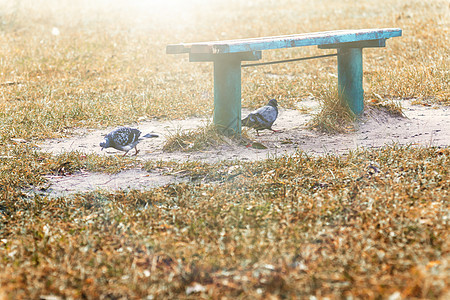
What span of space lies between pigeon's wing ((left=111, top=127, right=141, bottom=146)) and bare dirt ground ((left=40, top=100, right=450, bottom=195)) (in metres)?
0.19

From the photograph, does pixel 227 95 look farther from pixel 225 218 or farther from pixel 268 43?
pixel 225 218

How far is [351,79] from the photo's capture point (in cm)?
618

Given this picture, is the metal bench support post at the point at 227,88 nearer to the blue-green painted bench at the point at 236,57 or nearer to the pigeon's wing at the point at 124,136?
the blue-green painted bench at the point at 236,57

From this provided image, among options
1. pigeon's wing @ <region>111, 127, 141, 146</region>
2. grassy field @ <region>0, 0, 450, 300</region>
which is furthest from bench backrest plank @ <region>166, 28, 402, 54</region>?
pigeon's wing @ <region>111, 127, 141, 146</region>

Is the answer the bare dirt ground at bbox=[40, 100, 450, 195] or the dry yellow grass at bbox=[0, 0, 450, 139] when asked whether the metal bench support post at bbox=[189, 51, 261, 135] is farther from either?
the dry yellow grass at bbox=[0, 0, 450, 139]

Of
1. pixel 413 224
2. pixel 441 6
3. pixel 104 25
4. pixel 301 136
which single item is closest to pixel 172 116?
pixel 301 136

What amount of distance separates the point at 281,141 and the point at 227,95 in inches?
30.4

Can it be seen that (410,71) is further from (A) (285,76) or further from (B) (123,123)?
(B) (123,123)

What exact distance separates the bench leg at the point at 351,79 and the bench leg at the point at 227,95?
1.48 meters

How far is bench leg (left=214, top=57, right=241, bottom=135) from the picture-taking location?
5250 mm

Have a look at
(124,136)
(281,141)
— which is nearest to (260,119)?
(281,141)

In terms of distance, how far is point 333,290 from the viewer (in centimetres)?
228

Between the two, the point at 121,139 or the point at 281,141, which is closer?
the point at 121,139

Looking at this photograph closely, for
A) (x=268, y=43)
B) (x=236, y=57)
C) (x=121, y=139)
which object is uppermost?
A: (x=268, y=43)
